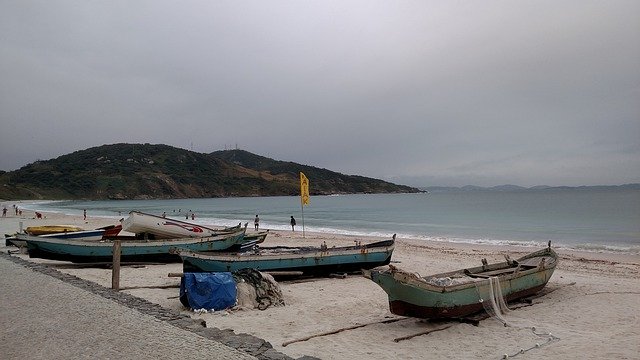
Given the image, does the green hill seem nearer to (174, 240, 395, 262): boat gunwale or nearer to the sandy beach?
(174, 240, 395, 262): boat gunwale

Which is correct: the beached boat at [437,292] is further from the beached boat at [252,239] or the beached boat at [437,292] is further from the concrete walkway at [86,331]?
the beached boat at [252,239]

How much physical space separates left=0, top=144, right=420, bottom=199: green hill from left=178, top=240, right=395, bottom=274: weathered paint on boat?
400 feet

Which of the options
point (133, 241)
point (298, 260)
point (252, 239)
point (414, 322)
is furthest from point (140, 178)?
point (414, 322)

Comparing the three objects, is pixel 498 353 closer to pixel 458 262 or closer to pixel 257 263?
pixel 257 263

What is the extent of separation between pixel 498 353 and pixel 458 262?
12114mm

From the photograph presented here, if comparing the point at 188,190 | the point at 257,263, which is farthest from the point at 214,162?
the point at 257,263

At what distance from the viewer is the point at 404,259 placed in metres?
20.0

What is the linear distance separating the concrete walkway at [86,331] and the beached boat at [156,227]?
7.29 m

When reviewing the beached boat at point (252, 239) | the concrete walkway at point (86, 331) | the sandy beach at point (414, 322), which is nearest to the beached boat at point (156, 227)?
the beached boat at point (252, 239)

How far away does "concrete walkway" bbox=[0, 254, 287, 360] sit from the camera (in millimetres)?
6055

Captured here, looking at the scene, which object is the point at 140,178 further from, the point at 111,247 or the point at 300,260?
the point at 300,260

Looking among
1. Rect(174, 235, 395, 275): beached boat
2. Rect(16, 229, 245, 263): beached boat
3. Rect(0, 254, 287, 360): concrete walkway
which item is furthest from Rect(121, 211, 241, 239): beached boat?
Rect(0, 254, 287, 360): concrete walkway

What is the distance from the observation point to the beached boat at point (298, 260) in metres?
12.9

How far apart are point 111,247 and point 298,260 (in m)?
7.15
